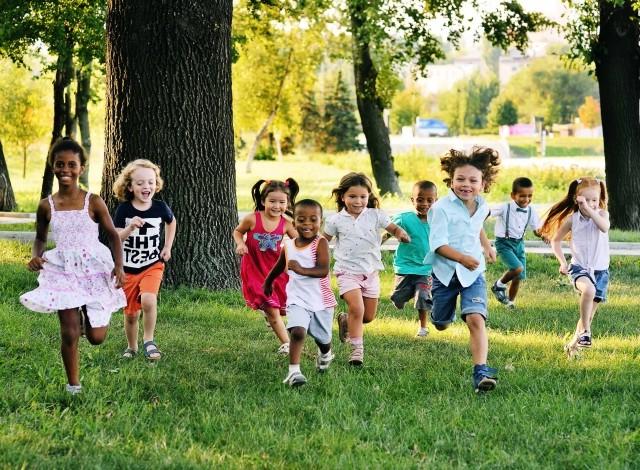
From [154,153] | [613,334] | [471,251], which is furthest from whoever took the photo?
[154,153]

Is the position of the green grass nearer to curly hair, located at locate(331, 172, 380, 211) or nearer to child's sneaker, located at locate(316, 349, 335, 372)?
child's sneaker, located at locate(316, 349, 335, 372)

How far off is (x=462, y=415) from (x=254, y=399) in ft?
4.38

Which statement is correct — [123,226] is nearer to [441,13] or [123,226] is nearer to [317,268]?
[317,268]

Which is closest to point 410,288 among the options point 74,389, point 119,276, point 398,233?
point 398,233

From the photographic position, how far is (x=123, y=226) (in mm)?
7566

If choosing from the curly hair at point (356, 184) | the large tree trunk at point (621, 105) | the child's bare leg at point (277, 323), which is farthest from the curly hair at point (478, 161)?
the large tree trunk at point (621, 105)

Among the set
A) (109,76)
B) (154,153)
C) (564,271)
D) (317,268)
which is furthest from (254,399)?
(109,76)

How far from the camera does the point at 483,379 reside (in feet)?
21.1

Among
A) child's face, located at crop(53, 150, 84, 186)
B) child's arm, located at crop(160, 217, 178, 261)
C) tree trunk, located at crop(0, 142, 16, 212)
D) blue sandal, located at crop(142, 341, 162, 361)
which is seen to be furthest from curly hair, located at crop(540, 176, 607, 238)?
tree trunk, located at crop(0, 142, 16, 212)

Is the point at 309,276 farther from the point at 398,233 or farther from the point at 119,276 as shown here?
the point at 119,276

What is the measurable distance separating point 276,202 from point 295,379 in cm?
172

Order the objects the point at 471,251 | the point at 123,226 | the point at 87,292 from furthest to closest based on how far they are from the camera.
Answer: the point at 123,226 < the point at 471,251 < the point at 87,292

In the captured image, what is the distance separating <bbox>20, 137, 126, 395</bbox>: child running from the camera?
6.19 m

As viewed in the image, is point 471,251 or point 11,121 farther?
point 11,121
